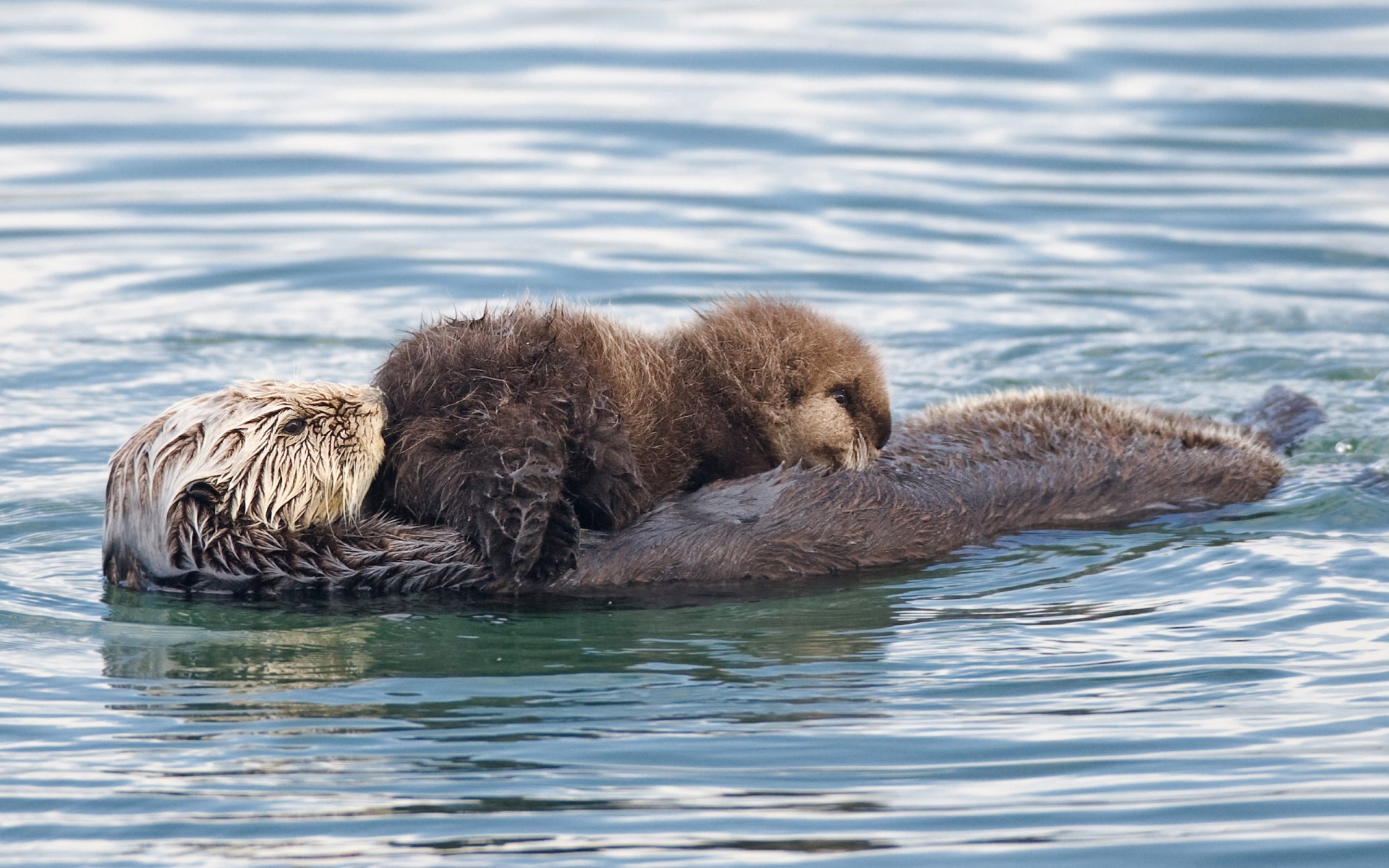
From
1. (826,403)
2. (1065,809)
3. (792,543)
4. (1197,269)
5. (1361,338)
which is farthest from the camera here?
(1197,269)

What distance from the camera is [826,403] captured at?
5.58 m

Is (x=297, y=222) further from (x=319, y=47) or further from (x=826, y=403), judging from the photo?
(x=826, y=403)

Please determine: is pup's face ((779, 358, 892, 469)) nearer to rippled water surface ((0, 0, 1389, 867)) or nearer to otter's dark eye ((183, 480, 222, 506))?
rippled water surface ((0, 0, 1389, 867))

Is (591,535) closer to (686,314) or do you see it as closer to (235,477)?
(235,477)

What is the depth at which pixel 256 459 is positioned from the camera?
4789 millimetres

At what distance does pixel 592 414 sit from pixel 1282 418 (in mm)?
3363

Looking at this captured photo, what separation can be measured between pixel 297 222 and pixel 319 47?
413 centimetres

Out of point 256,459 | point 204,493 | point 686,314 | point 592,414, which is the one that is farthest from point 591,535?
point 686,314

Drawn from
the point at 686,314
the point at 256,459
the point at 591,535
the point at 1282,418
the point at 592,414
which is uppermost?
the point at 686,314

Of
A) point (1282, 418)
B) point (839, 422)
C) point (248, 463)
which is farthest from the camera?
point (1282, 418)

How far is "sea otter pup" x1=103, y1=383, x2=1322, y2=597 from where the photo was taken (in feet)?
15.9

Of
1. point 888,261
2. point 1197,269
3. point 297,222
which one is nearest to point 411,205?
point 297,222

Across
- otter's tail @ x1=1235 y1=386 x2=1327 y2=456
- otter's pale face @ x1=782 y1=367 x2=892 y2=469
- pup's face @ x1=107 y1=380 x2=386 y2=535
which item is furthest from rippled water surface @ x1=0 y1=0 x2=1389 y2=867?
otter's pale face @ x1=782 y1=367 x2=892 y2=469

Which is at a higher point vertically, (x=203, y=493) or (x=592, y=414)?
(x=592, y=414)
